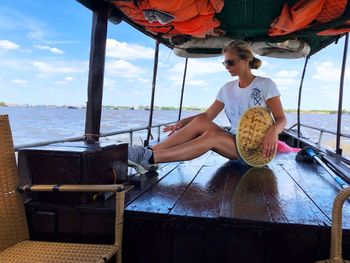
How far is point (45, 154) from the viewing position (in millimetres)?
1771

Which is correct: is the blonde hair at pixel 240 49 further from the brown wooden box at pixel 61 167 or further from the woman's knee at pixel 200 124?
the brown wooden box at pixel 61 167

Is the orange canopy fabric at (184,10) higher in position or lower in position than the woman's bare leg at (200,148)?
higher

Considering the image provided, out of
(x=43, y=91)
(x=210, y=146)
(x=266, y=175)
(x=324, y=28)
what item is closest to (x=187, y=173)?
(x=210, y=146)

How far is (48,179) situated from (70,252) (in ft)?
1.51

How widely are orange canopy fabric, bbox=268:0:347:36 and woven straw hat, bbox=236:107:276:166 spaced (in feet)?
2.91

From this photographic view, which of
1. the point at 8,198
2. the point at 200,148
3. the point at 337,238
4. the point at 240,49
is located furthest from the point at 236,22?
the point at 8,198

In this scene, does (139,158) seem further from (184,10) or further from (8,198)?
(184,10)

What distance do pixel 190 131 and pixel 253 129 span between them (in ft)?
1.76

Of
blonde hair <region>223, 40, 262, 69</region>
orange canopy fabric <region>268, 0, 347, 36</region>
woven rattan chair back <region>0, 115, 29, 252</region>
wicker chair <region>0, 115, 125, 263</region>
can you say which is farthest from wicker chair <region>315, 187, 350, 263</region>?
orange canopy fabric <region>268, 0, 347, 36</region>

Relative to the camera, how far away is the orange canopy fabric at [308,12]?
2785mm

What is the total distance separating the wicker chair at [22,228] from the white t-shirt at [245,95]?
1.74m

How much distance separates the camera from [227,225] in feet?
5.16

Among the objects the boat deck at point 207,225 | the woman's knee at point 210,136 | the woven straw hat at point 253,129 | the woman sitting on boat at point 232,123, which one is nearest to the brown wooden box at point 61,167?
the boat deck at point 207,225

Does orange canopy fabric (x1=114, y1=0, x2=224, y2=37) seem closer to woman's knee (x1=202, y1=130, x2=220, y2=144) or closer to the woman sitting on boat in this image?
the woman sitting on boat
